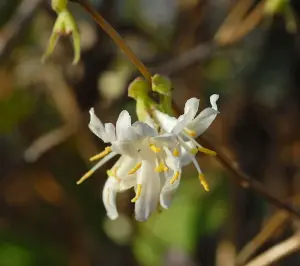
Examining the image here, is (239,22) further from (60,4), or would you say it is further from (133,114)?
(60,4)

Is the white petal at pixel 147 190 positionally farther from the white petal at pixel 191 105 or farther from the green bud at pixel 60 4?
the green bud at pixel 60 4

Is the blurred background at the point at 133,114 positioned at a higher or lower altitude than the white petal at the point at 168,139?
lower

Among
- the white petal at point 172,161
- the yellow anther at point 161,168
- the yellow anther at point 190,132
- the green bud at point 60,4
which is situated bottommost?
the yellow anther at point 161,168

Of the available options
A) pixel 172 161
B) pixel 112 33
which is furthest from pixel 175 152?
pixel 112 33

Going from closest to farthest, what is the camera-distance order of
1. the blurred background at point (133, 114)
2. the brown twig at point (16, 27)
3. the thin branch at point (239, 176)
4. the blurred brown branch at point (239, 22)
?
1. the thin branch at point (239, 176)
2. the brown twig at point (16, 27)
3. the blurred brown branch at point (239, 22)
4. the blurred background at point (133, 114)

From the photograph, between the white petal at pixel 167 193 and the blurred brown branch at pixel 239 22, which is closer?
the white petal at pixel 167 193

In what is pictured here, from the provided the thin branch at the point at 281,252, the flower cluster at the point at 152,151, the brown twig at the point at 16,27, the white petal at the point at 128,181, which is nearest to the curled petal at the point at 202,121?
the flower cluster at the point at 152,151

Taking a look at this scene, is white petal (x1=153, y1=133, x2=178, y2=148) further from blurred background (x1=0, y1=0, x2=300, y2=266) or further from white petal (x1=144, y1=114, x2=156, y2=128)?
blurred background (x1=0, y1=0, x2=300, y2=266)

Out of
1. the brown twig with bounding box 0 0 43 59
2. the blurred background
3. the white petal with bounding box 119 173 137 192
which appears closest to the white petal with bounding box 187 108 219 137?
the white petal with bounding box 119 173 137 192
